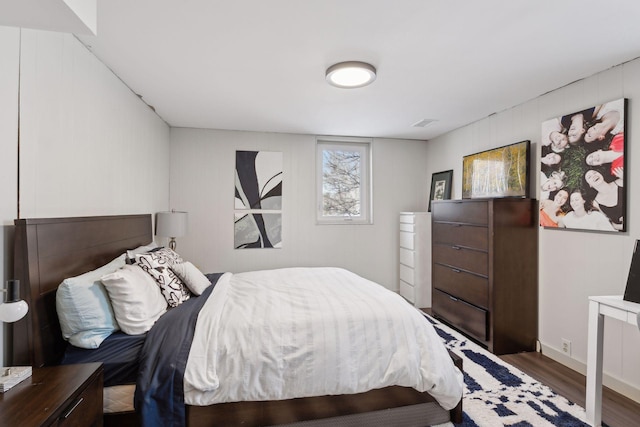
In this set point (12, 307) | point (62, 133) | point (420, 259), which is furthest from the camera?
point (420, 259)

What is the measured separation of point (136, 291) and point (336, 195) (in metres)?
3.25

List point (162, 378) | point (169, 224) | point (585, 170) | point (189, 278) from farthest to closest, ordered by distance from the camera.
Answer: point (169, 224) < point (585, 170) < point (189, 278) < point (162, 378)

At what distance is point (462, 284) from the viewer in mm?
3473

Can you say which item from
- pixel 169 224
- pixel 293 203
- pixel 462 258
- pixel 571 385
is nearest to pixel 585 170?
pixel 462 258

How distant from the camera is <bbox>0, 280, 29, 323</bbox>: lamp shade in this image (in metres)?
1.16

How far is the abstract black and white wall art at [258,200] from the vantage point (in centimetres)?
438

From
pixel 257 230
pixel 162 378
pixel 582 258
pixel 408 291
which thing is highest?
pixel 257 230

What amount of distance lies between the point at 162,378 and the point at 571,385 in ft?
9.36

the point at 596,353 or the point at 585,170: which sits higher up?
the point at 585,170

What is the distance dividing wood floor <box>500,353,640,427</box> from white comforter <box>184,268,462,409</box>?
1030 mm

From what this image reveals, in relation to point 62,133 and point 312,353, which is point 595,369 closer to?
point 312,353

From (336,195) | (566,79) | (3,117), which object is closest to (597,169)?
(566,79)

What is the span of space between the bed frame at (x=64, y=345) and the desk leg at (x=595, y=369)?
785mm

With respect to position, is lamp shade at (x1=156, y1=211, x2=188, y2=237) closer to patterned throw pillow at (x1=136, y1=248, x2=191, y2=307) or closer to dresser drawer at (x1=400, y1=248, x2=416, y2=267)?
patterned throw pillow at (x1=136, y1=248, x2=191, y2=307)
